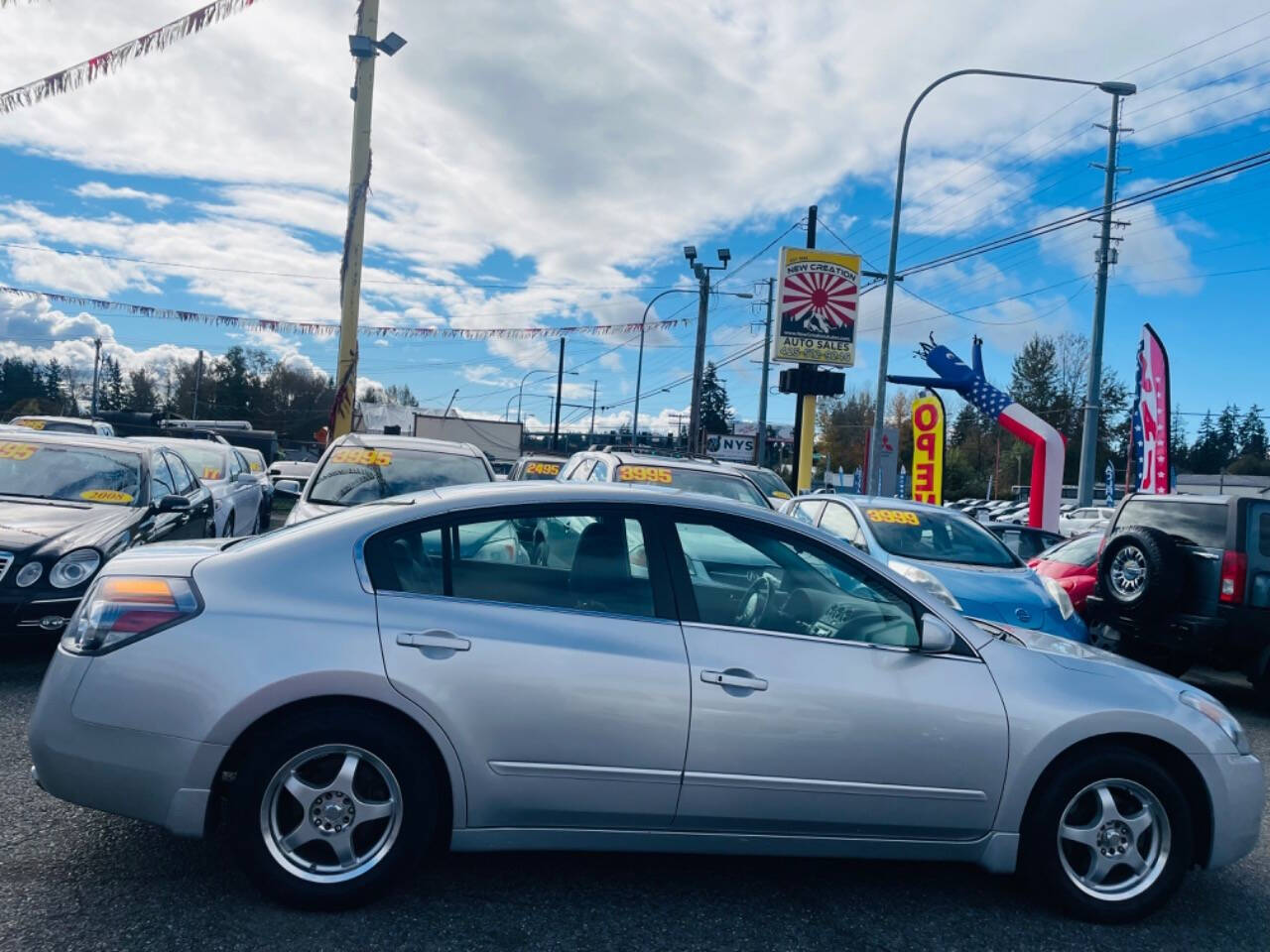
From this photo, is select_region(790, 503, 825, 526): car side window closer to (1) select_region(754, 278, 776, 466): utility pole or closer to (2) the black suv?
(2) the black suv

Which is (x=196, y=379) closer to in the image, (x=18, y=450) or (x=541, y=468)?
(x=541, y=468)

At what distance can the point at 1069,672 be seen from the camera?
3898 mm

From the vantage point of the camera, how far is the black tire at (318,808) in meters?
3.33

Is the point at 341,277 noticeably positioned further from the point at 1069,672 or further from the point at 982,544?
the point at 1069,672

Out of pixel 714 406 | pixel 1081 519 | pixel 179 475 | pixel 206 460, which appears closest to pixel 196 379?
pixel 714 406

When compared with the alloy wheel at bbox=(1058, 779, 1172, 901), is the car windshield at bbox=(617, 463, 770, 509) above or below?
above

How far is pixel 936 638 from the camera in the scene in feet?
12.2

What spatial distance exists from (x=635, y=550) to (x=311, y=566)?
116 cm

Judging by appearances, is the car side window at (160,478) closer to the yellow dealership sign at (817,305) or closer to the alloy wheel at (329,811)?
the alloy wheel at (329,811)

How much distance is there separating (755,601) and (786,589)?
14cm

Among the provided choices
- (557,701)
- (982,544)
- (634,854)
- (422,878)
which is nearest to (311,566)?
(557,701)

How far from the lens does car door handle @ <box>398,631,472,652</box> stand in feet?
11.3

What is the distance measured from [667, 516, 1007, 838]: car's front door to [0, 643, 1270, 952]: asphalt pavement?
0.33 metres

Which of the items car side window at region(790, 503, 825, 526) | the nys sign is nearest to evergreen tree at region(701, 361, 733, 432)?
the nys sign
